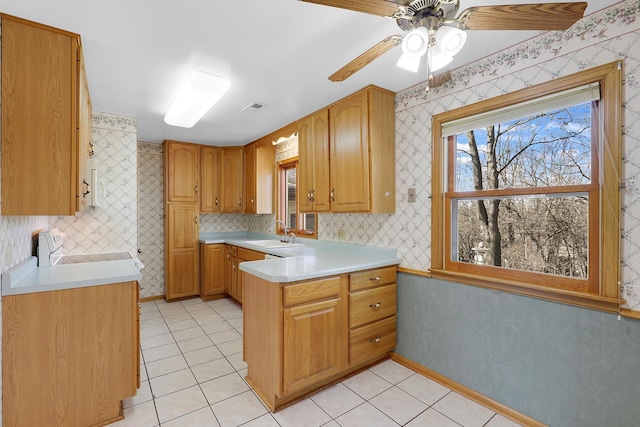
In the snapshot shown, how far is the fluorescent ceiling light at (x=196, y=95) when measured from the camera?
2.25 meters

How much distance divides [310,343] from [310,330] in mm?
88

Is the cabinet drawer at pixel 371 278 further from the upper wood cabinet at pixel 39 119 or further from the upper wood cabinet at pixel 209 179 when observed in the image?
the upper wood cabinet at pixel 209 179

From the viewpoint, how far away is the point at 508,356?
1.91 meters

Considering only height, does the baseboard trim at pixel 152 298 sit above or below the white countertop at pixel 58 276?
below

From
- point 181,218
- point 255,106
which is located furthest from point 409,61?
point 181,218

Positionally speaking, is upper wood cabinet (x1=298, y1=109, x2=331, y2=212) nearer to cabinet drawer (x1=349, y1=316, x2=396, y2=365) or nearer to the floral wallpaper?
cabinet drawer (x1=349, y1=316, x2=396, y2=365)

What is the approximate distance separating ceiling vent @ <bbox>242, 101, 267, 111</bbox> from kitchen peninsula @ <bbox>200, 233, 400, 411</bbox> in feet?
4.97

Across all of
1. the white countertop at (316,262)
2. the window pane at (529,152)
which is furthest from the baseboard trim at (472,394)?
the window pane at (529,152)

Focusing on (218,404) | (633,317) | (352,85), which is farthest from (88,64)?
(633,317)

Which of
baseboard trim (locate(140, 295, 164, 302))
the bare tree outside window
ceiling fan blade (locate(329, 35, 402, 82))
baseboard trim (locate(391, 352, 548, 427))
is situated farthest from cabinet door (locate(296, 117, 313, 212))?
baseboard trim (locate(140, 295, 164, 302))

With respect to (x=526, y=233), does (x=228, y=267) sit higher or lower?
lower

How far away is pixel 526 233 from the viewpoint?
1.95m

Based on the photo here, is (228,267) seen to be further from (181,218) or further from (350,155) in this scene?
(350,155)

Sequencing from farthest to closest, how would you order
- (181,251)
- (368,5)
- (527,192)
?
(181,251), (527,192), (368,5)
